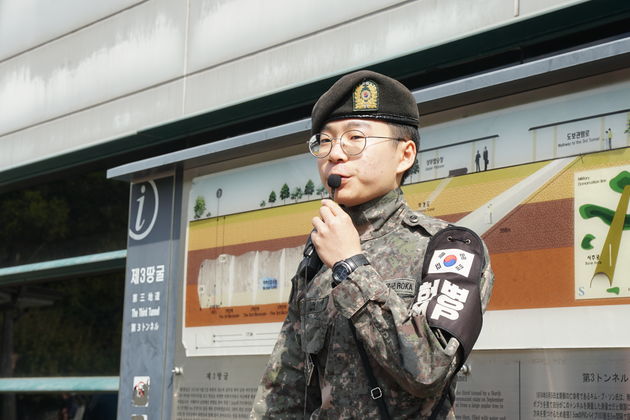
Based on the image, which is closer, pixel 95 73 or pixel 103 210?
pixel 95 73

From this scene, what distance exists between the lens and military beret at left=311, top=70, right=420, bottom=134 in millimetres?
2523

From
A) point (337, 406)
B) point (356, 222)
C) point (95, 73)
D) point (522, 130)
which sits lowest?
point (337, 406)

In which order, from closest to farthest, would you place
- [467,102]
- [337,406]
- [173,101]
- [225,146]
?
[337,406] < [467,102] < [225,146] < [173,101]

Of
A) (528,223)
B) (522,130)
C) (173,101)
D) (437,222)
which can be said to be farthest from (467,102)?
(173,101)

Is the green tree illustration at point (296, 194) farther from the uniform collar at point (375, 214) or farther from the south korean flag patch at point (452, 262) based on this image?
the south korean flag patch at point (452, 262)

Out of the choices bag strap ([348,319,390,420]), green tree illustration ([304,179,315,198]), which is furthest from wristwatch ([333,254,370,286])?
green tree illustration ([304,179,315,198])

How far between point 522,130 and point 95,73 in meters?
3.70

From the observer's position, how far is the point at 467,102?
3.96m

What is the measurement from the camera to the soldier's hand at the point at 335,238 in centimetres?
225

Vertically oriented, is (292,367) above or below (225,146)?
below

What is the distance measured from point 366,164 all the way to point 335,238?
293 mm

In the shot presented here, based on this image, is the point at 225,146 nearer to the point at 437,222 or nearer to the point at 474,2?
the point at 474,2

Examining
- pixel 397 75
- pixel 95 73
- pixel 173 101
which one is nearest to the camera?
pixel 397 75

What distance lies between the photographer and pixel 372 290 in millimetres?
2178
